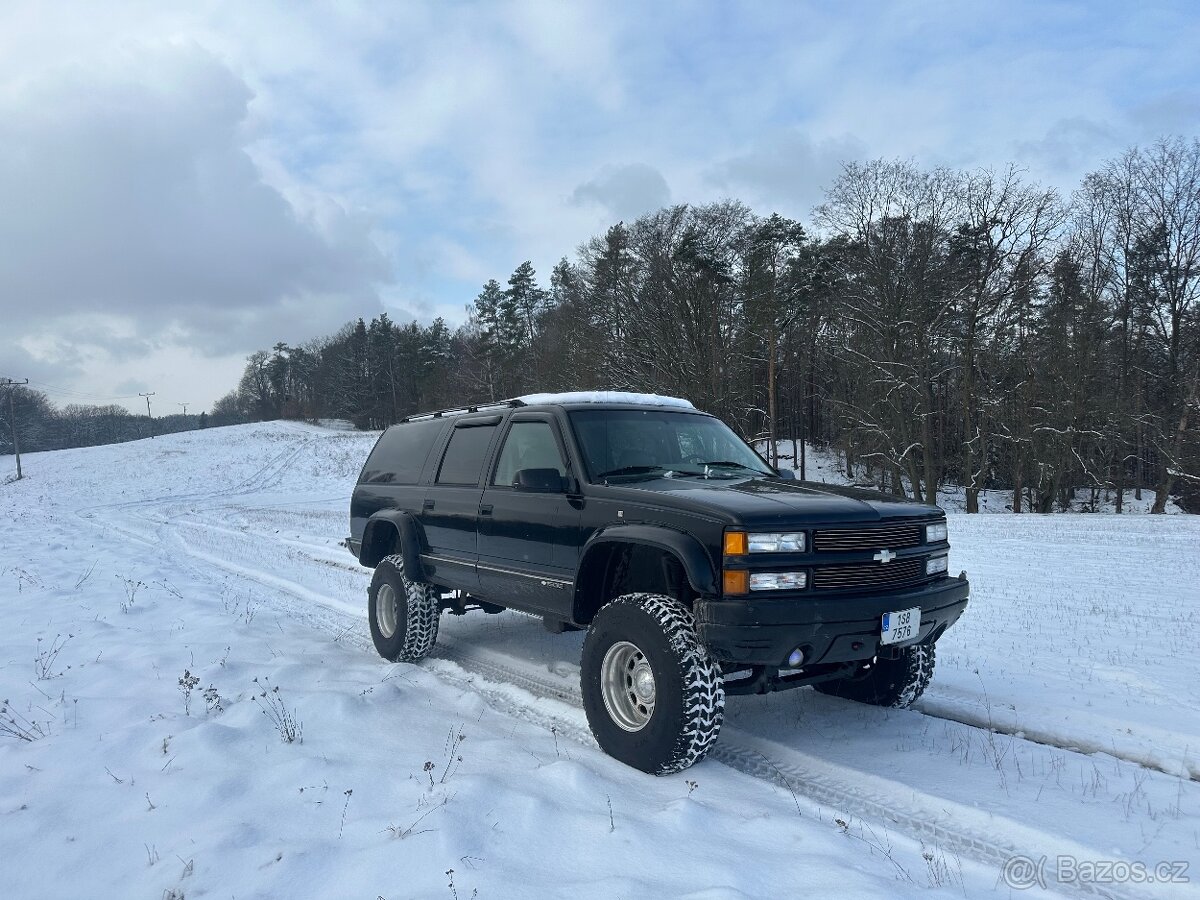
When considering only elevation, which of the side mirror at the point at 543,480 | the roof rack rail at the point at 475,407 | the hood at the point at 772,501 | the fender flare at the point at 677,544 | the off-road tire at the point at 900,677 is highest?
the roof rack rail at the point at 475,407

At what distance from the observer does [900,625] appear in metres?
3.98

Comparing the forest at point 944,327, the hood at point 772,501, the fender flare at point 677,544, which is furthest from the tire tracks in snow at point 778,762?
the forest at point 944,327

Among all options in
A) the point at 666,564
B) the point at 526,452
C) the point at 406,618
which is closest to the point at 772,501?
the point at 666,564

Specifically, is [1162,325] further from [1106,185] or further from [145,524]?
[145,524]

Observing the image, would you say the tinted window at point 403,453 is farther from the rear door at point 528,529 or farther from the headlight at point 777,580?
the headlight at point 777,580

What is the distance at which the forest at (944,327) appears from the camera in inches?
1061

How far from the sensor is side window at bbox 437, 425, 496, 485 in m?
5.89

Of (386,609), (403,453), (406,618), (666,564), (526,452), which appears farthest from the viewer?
(403,453)

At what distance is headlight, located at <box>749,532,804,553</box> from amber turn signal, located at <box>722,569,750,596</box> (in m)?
0.13

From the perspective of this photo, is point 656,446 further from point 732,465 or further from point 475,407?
point 475,407

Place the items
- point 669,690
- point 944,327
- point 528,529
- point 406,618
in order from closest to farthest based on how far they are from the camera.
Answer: point 669,690
point 528,529
point 406,618
point 944,327

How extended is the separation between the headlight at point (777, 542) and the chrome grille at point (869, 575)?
0.60 feet

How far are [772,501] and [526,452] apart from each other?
81.3 inches

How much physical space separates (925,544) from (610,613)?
190 centimetres
